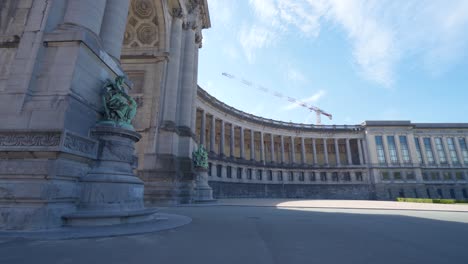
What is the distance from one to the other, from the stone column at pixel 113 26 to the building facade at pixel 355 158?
1726 inches

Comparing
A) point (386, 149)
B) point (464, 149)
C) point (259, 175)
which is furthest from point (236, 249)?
point (464, 149)

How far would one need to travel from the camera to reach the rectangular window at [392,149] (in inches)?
2579

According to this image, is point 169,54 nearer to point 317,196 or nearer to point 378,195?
point 317,196

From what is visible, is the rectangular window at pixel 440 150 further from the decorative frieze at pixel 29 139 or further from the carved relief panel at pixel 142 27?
the decorative frieze at pixel 29 139

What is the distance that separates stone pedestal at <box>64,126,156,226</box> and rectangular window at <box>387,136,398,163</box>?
77.3 meters

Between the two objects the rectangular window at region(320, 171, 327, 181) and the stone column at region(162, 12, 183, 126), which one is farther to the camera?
the rectangular window at region(320, 171, 327, 181)

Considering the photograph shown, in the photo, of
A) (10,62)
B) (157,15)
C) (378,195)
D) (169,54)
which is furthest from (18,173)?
(378,195)

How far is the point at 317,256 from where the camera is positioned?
4.02 meters

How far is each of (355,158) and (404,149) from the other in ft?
45.7

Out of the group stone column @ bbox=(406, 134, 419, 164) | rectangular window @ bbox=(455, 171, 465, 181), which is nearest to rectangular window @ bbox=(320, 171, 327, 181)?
stone column @ bbox=(406, 134, 419, 164)

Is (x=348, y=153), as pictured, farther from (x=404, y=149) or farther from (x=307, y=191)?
(x=307, y=191)

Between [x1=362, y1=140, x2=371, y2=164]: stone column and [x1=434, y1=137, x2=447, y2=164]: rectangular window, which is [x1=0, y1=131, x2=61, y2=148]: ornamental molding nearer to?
[x1=362, y1=140, x2=371, y2=164]: stone column

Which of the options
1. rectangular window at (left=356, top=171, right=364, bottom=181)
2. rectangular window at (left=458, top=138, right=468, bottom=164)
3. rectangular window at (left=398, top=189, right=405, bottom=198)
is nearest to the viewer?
rectangular window at (left=398, top=189, right=405, bottom=198)

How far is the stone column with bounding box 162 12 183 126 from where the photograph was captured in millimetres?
18828
